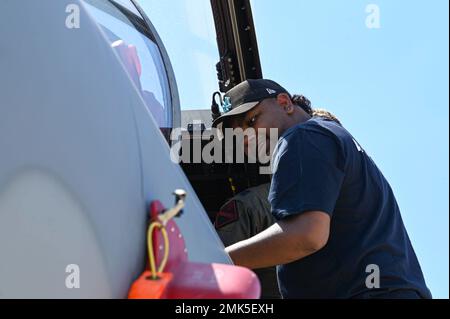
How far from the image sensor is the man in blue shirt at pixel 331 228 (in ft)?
6.30

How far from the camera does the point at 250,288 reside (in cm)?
107

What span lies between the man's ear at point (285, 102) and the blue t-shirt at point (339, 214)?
437 mm

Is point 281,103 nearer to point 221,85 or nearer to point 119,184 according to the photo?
point 221,85

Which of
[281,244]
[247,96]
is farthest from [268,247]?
[247,96]

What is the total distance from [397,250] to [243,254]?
1.91 ft

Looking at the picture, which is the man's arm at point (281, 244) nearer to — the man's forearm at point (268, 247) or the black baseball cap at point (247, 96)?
the man's forearm at point (268, 247)

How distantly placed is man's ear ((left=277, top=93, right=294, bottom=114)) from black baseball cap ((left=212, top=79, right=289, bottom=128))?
2 cm

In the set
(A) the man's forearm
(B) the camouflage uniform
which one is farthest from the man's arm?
(B) the camouflage uniform

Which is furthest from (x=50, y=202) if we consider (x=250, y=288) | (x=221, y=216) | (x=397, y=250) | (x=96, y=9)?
(x=221, y=216)

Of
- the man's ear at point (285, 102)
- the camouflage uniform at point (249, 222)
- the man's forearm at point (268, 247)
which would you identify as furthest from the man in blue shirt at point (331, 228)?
the camouflage uniform at point (249, 222)

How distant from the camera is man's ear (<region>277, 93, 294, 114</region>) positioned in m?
2.68

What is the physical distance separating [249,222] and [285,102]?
1075 millimetres

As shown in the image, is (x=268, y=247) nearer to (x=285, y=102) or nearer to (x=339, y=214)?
(x=339, y=214)

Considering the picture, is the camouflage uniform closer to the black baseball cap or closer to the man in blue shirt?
the black baseball cap
